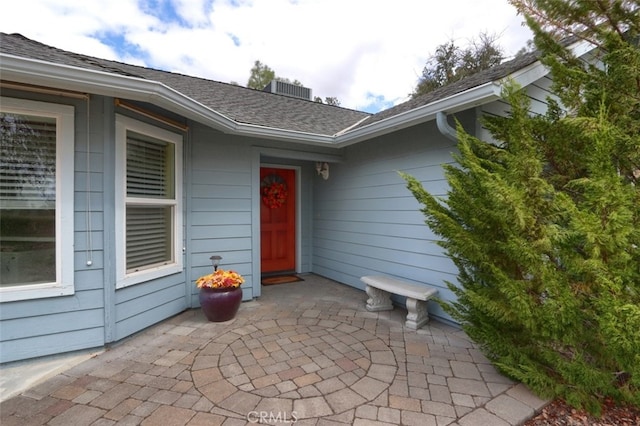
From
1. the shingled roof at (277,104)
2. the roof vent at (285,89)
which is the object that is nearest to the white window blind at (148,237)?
the shingled roof at (277,104)

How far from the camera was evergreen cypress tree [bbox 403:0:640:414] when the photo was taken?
5.24 ft

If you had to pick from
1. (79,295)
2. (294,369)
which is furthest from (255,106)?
(294,369)

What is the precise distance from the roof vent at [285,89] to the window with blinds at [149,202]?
462 centimetres

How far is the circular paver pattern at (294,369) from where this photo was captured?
1930 millimetres

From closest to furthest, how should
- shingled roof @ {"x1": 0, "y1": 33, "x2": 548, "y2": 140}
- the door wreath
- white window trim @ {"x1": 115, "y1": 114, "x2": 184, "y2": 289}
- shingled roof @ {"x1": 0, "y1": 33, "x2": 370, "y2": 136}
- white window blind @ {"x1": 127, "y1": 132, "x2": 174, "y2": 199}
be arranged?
white window trim @ {"x1": 115, "y1": 114, "x2": 184, "y2": 289}, white window blind @ {"x1": 127, "y1": 132, "x2": 174, "y2": 199}, shingled roof @ {"x1": 0, "y1": 33, "x2": 548, "y2": 140}, shingled roof @ {"x1": 0, "y1": 33, "x2": 370, "y2": 136}, the door wreath

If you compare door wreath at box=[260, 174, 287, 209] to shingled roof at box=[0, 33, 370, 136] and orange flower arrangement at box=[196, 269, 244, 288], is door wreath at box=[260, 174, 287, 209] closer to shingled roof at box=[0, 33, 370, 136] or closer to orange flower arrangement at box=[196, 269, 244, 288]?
shingled roof at box=[0, 33, 370, 136]

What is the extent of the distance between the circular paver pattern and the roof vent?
5993mm

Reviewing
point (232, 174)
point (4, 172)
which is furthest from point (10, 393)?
point (232, 174)

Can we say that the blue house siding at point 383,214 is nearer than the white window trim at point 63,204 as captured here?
No

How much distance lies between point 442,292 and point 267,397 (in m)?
2.24

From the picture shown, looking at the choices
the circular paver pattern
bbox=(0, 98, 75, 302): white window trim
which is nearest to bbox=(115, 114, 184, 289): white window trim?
bbox=(0, 98, 75, 302): white window trim

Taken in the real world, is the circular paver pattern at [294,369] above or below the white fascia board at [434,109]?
below

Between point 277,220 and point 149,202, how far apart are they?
2.62 m

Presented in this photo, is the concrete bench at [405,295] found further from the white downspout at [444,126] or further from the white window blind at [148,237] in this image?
the white window blind at [148,237]
